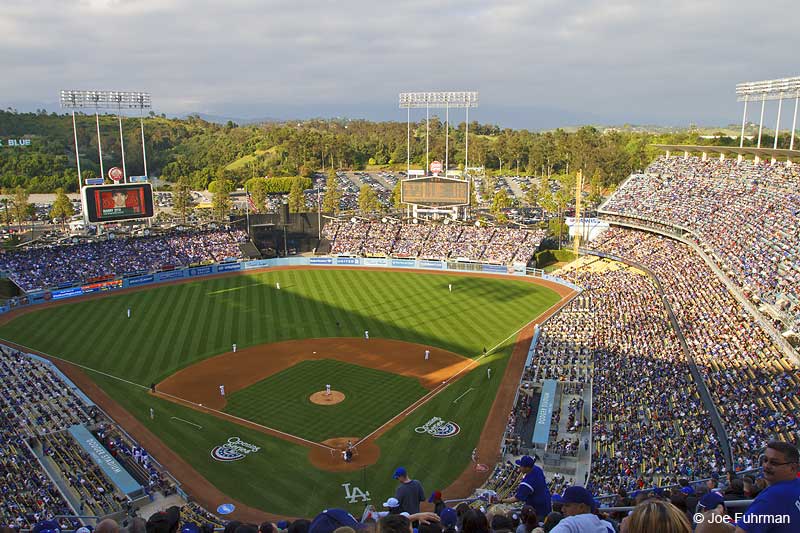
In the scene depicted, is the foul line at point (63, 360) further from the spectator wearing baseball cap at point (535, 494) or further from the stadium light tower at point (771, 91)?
the stadium light tower at point (771, 91)

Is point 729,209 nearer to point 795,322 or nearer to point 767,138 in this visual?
point 795,322

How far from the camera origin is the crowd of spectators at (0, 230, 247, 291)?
51.2 m

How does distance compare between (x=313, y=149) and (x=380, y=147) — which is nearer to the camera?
(x=313, y=149)

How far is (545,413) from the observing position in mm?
27094

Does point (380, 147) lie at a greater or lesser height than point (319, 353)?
greater

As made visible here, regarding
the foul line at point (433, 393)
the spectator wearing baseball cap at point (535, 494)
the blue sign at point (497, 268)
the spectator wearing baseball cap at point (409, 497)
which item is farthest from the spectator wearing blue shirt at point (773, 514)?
the blue sign at point (497, 268)

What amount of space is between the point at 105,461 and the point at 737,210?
45.0 m

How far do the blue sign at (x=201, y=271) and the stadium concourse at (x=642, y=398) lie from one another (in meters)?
10.9

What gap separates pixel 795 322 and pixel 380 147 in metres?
119

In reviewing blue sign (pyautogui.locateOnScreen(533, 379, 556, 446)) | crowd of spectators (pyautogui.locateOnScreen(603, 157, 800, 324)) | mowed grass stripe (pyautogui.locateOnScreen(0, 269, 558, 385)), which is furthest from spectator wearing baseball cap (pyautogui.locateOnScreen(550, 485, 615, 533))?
mowed grass stripe (pyautogui.locateOnScreen(0, 269, 558, 385))

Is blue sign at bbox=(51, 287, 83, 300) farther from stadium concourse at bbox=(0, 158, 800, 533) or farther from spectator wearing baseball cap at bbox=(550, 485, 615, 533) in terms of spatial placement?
spectator wearing baseball cap at bbox=(550, 485, 615, 533)

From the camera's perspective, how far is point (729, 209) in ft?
156

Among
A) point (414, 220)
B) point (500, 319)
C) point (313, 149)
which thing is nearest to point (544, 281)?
point (500, 319)

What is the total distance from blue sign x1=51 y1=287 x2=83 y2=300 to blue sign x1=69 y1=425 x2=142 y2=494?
92.1 feet
